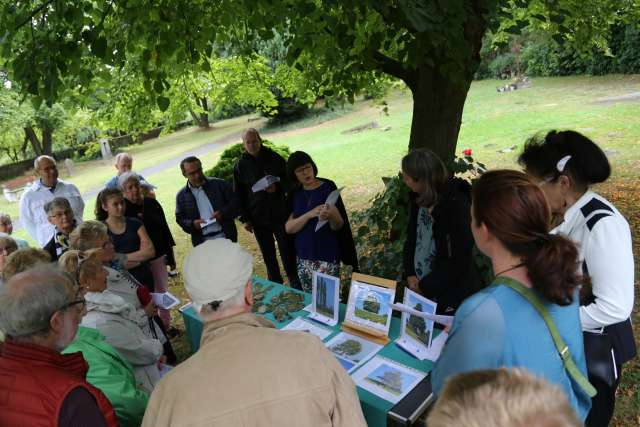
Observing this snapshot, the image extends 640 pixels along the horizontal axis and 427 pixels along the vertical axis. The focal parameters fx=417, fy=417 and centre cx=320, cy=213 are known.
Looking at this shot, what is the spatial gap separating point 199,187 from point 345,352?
330 cm

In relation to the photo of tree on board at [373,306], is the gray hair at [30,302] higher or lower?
higher

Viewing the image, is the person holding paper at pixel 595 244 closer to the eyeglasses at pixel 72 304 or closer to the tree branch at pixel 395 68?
the eyeglasses at pixel 72 304

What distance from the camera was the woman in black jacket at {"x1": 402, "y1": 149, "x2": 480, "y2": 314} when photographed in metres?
2.74

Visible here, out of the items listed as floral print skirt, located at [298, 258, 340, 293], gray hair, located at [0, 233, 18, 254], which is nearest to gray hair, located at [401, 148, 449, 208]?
floral print skirt, located at [298, 258, 340, 293]

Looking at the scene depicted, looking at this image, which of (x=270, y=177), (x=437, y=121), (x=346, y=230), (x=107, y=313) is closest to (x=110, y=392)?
(x=107, y=313)

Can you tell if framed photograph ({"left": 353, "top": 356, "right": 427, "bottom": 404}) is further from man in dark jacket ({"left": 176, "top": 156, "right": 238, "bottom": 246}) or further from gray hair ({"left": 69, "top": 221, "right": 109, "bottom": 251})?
man in dark jacket ({"left": 176, "top": 156, "right": 238, "bottom": 246})

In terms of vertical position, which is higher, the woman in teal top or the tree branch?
the tree branch

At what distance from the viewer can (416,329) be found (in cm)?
248

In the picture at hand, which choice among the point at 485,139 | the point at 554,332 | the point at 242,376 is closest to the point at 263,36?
the point at 242,376

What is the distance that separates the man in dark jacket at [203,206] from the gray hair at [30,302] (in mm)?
3232

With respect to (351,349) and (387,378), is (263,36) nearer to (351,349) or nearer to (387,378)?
(351,349)

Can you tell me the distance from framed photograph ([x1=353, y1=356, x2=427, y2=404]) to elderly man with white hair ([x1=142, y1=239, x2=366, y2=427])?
2.39ft

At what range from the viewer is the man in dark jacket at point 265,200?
4.98m

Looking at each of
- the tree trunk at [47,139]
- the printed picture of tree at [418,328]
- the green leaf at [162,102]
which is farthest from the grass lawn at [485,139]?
the tree trunk at [47,139]
